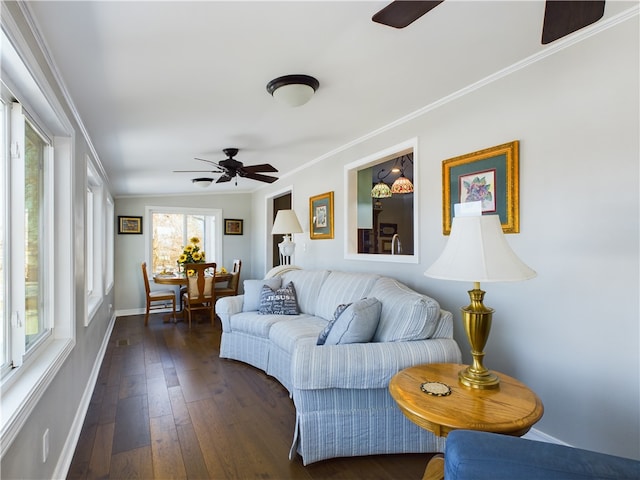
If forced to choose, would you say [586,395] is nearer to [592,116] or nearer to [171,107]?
[592,116]

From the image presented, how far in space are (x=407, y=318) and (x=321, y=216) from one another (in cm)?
251

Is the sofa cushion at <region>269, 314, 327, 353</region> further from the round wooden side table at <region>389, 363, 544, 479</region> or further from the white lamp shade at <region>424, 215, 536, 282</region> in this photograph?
the white lamp shade at <region>424, 215, 536, 282</region>

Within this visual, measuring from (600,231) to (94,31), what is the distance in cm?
262

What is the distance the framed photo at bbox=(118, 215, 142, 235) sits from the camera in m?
6.51

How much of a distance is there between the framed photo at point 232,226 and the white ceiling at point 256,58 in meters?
3.97

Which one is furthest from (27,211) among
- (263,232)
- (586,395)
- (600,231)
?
(263,232)

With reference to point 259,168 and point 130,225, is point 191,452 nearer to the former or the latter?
point 259,168

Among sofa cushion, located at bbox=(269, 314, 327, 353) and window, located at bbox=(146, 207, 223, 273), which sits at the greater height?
window, located at bbox=(146, 207, 223, 273)

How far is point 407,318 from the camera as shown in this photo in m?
2.28

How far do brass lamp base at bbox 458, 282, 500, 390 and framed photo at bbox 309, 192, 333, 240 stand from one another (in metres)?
2.75

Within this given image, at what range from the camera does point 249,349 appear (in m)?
3.67

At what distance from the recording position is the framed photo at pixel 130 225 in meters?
6.51

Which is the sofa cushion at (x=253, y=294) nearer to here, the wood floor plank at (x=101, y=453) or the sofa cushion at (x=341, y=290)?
the sofa cushion at (x=341, y=290)

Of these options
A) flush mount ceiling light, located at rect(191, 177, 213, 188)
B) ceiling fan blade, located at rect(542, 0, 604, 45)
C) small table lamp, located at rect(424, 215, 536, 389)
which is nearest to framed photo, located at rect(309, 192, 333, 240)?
flush mount ceiling light, located at rect(191, 177, 213, 188)
